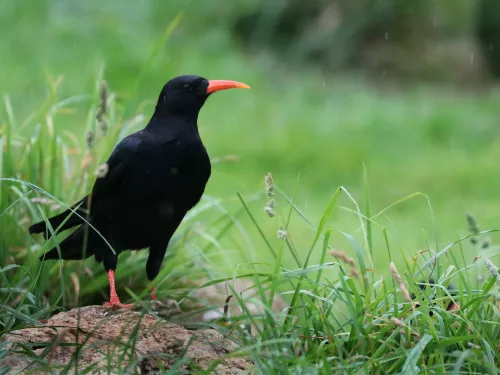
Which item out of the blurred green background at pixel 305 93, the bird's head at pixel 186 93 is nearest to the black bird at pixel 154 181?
the bird's head at pixel 186 93

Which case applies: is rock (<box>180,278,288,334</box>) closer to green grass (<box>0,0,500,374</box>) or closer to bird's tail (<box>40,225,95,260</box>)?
green grass (<box>0,0,500,374</box>)

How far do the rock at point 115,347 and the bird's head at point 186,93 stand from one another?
78cm

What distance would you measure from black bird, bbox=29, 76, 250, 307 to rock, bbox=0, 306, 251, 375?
275mm

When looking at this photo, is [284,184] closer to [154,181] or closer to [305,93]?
[305,93]

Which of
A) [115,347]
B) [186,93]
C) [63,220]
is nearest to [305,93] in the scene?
[186,93]

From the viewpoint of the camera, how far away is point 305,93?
9211 millimetres

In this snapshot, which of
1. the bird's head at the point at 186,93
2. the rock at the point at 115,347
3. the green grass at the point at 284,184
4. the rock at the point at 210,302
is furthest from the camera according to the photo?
the rock at the point at 210,302

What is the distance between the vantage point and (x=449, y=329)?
9.18 ft

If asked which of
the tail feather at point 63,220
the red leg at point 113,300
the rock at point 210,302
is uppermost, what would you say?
the tail feather at point 63,220

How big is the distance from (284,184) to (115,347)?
14.3ft

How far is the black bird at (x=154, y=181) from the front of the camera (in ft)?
10.5

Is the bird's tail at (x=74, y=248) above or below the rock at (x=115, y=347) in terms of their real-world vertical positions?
above

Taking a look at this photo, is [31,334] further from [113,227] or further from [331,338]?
[331,338]

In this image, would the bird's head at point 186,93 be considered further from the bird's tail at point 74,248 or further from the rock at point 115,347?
the rock at point 115,347
